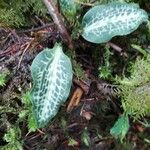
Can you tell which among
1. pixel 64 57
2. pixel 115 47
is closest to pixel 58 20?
pixel 64 57

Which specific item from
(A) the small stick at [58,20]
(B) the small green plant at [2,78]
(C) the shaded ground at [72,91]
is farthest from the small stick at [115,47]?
(B) the small green plant at [2,78]

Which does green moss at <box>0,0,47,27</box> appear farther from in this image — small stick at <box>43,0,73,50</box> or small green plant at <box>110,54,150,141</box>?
small green plant at <box>110,54,150,141</box>

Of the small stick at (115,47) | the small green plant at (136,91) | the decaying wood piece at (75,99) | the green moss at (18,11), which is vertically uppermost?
the green moss at (18,11)

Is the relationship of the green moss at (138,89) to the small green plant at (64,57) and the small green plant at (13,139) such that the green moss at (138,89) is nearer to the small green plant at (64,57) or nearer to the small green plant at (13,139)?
the small green plant at (64,57)

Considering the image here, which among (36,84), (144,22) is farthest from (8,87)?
(144,22)

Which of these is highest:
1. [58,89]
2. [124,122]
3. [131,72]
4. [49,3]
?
[49,3]

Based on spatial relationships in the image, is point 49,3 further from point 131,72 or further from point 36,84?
point 131,72

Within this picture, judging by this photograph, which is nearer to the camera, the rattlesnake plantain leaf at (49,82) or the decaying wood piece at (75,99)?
the rattlesnake plantain leaf at (49,82)
